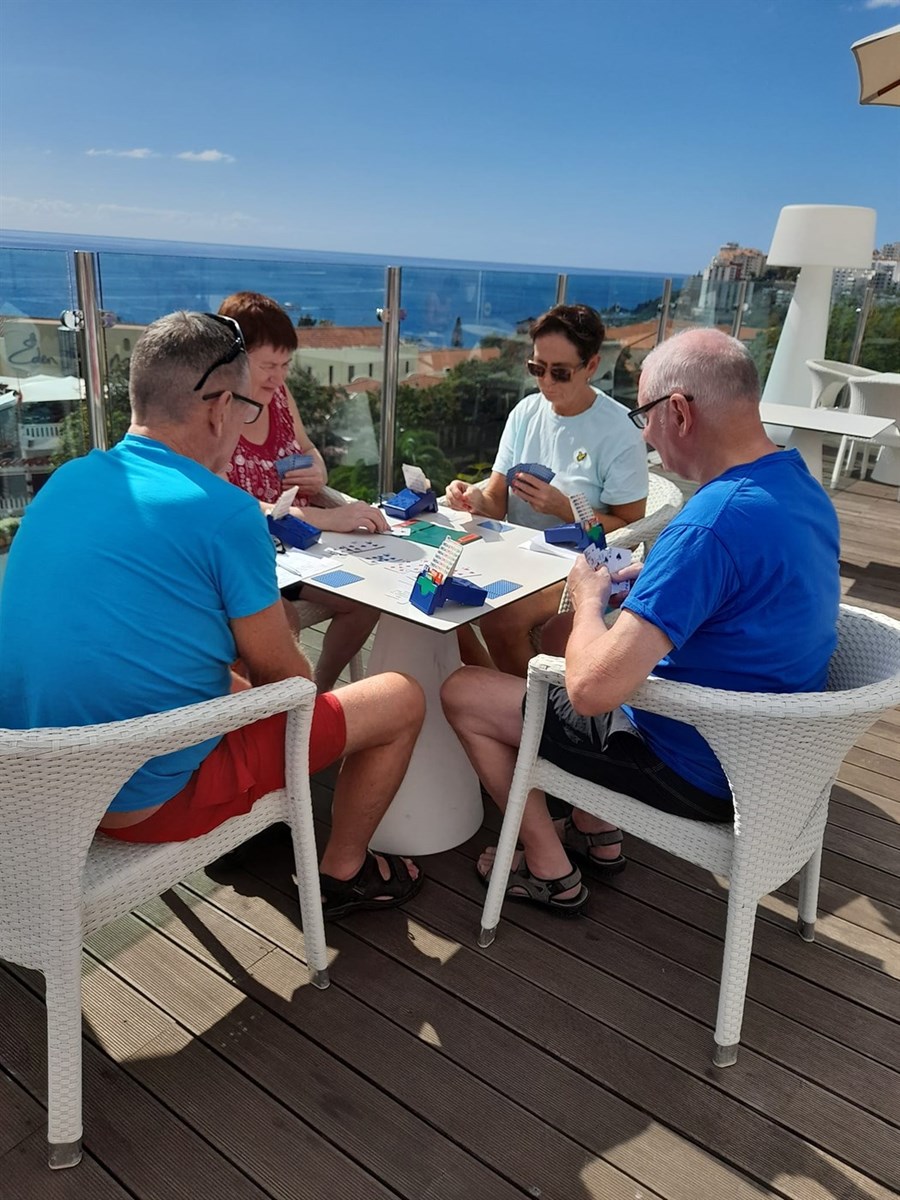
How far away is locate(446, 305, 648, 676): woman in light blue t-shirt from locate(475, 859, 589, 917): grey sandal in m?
0.69

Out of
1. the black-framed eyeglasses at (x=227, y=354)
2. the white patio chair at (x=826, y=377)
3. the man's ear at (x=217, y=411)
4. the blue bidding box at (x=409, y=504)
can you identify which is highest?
the black-framed eyeglasses at (x=227, y=354)

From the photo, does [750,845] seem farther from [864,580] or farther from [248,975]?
[864,580]

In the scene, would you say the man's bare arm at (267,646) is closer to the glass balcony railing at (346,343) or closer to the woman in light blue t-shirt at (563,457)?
the woman in light blue t-shirt at (563,457)

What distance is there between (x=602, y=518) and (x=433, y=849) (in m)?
1.14

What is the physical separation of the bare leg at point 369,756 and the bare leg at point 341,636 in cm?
70

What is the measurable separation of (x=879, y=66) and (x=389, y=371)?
2922 millimetres

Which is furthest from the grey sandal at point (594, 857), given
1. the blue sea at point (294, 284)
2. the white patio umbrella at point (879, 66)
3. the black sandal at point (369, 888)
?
the white patio umbrella at point (879, 66)

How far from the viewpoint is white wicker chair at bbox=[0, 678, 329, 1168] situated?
1086mm

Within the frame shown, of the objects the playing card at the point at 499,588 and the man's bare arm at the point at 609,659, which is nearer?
the man's bare arm at the point at 609,659

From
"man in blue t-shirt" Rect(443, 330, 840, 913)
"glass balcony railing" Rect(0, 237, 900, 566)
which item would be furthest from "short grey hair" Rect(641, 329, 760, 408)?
"glass balcony railing" Rect(0, 237, 900, 566)

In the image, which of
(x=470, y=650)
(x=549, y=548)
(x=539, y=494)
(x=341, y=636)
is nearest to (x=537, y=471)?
(x=539, y=494)

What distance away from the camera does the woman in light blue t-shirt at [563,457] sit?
234 centimetres

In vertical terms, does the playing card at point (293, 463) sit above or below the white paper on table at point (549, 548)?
above

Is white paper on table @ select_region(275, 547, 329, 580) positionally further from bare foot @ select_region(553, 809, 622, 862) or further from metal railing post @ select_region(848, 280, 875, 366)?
metal railing post @ select_region(848, 280, 875, 366)
